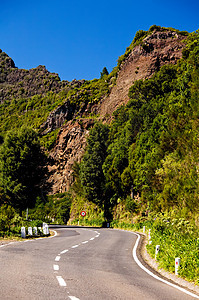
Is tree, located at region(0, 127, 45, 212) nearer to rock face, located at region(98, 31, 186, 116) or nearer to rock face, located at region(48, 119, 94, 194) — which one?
rock face, located at region(98, 31, 186, 116)

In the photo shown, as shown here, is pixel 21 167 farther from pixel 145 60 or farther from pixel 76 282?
pixel 145 60

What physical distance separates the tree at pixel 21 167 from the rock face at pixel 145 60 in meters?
48.0

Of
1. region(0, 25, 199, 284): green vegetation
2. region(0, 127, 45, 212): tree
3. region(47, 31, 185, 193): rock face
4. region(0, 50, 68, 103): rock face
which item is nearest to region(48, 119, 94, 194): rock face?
region(47, 31, 185, 193): rock face

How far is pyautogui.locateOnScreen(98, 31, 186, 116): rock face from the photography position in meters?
77.2

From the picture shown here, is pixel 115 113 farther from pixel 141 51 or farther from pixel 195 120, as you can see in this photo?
pixel 195 120

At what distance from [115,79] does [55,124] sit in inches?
985

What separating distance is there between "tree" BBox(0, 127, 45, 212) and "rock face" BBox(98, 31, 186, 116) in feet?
157

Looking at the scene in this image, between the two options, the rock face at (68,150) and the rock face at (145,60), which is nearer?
the rock face at (145,60)

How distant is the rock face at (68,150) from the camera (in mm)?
83562

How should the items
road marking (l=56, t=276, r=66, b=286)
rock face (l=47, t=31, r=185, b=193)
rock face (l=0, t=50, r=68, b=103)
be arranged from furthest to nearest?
rock face (l=0, t=50, r=68, b=103)
rock face (l=47, t=31, r=185, b=193)
road marking (l=56, t=276, r=66, b=286)

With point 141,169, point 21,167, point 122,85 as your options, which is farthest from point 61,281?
point 122,85

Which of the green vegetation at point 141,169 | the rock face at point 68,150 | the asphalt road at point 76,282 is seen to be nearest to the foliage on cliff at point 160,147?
the green vegetation at point 141,169

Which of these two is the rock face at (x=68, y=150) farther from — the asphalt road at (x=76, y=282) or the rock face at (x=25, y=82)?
the asphalt road at (x=76, y=282)

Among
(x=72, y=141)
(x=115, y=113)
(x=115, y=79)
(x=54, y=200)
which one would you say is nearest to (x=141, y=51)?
(x=115, y=79)
